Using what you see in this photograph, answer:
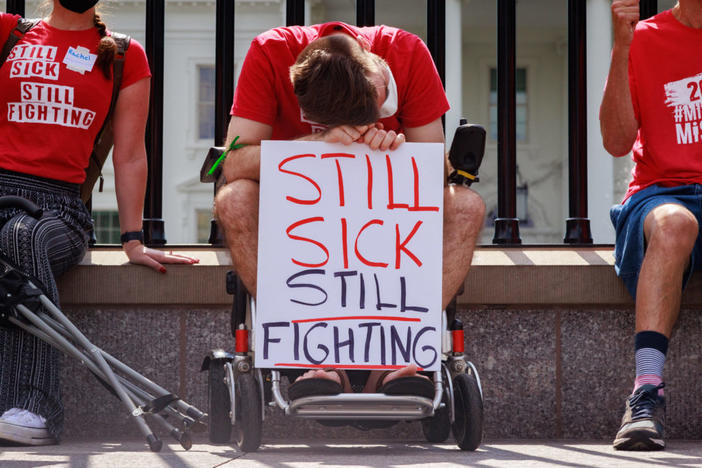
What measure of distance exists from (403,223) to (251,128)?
1.54 ft

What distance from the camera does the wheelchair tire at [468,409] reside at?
107 inches

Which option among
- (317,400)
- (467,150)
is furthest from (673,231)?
(317,400)

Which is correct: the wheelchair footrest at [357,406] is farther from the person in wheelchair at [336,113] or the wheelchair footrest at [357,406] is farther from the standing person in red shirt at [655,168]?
the standing person in red shirt at [655,168]

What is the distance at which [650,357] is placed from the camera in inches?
115

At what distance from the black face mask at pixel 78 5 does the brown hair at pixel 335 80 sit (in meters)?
0.92

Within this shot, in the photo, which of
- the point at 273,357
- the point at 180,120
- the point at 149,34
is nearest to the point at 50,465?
the point at 273,357

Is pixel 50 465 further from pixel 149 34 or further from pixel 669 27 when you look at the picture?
pixel 669 27

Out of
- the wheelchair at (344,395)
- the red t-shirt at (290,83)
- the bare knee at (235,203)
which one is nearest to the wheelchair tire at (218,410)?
the wheelchair at (344,395)

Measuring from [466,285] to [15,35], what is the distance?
5.02ft

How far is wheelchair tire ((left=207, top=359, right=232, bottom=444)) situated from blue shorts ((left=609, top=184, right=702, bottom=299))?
3.93 ft

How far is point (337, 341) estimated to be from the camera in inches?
109

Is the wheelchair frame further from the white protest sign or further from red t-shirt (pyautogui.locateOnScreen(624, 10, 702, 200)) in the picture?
red t-shirt (pyautogui.locateOnScreen(624, 10, 702, 200))

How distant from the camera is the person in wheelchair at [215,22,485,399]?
2.67 metres

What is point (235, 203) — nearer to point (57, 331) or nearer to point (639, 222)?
point (57, 331)
